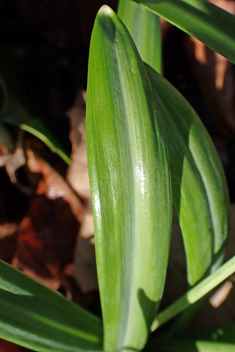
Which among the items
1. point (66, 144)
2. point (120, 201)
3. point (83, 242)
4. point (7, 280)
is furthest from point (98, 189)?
point (66, 144)

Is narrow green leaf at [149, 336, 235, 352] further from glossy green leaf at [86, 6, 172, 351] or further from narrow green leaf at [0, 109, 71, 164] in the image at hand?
narrow green leaf at [0, 109, 71, 164]

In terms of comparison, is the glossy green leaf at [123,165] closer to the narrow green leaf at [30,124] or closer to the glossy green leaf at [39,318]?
the glossy green leaf at [39,318]

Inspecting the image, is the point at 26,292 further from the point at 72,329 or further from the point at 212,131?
the point at 212,131

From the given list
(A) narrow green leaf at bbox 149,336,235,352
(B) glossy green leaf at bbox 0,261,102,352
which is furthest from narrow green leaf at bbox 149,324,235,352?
(B) glossy green leaf at bbox 0,261,102,352

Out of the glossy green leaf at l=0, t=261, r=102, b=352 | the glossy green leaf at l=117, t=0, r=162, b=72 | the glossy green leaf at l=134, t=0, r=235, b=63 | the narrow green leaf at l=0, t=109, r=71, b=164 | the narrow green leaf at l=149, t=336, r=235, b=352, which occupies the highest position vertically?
→ the glossy green leaf at l=134, t=0, r=235, b=63

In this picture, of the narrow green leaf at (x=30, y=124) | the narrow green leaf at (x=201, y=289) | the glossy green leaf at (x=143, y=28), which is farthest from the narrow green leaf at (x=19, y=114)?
the narrow green leaf at (x=201, y=289)

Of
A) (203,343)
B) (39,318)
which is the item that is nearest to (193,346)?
(203,343)
